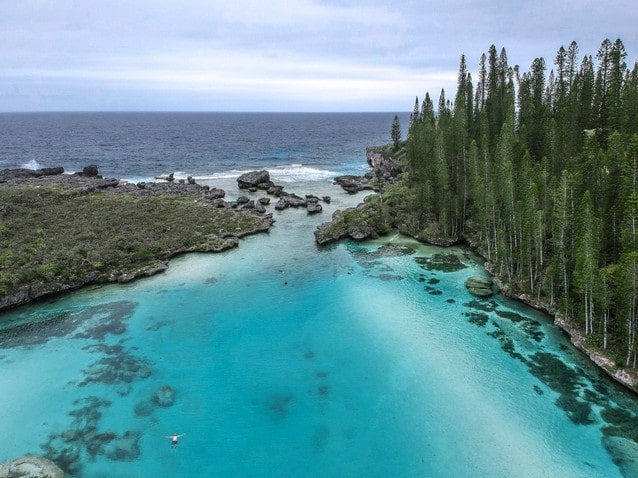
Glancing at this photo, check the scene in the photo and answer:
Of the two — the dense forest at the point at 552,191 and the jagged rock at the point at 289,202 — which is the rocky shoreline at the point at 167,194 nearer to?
the jagged rock at the point at 289,202

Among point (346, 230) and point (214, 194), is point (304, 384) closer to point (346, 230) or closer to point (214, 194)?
point (346, 230)

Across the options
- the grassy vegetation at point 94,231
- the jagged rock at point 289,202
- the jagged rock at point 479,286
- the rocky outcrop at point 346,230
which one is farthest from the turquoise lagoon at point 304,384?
the jagged rock at point 289,202

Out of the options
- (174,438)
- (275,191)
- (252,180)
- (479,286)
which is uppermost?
(252,180)

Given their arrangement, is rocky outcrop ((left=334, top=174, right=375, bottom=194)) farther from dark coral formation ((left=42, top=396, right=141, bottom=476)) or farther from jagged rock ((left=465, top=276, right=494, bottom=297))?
dark coral formation ((left=42, top=396, right=141, bottom=476))

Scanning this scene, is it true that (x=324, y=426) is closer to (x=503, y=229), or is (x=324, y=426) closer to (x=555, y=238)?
(x=555, y=238)

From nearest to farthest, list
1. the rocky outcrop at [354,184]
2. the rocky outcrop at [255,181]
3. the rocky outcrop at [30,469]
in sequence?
the rocky outcrop at [30,469] < the rocky outcrop at [354,184] < the rocky outcrop at [255,181]

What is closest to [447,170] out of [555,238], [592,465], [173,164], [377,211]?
[377,211]

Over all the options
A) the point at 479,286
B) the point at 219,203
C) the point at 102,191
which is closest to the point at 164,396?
the point at 479,286

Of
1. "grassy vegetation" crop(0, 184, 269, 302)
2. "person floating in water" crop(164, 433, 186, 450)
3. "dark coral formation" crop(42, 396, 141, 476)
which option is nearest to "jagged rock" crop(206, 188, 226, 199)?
"grassy vegetation" crop(0, 184, 269, 302)
